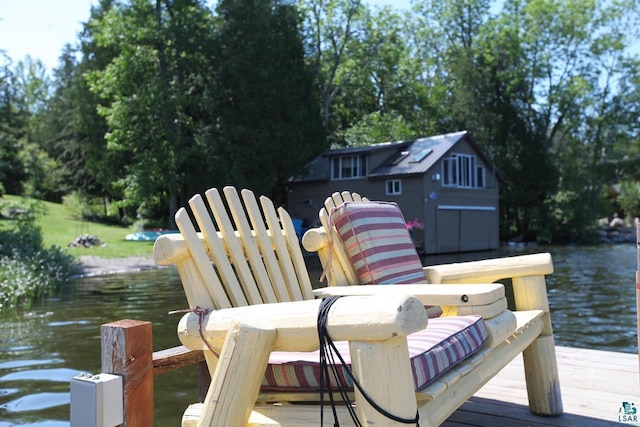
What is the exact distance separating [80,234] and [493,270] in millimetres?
22707

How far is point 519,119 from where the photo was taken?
3278 cm

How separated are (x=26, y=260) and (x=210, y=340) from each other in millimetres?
11557

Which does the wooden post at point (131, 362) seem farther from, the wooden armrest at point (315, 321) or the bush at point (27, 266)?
the bush at point (27, 266)

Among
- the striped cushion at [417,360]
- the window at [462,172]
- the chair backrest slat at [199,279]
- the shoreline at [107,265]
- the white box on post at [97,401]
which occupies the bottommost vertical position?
the shoreline at [107,265]

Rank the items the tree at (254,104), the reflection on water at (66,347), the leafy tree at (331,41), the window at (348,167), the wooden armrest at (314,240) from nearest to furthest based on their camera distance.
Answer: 1. the wooden armrest at (314,240)
2. the reflection on water at (66,347)
3. the tree at (254,104)
4. the window at (348,167)
5. the leafy tree at (331,41)

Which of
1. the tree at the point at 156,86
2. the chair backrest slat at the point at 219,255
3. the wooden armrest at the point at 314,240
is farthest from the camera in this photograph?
the tree at the point at 156,86

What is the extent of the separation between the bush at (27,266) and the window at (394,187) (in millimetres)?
14146

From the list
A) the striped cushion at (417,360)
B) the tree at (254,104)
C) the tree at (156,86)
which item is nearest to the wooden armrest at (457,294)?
the striped cushion at (417,360)

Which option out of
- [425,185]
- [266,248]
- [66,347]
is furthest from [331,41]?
[266,248]

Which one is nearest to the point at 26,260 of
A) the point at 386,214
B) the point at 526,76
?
the point at 386,214

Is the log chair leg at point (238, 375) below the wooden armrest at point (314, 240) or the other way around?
below

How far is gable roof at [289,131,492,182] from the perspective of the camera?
2491cm

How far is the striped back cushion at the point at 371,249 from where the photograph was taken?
2.94m

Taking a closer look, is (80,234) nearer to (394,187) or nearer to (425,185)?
(394,187)
